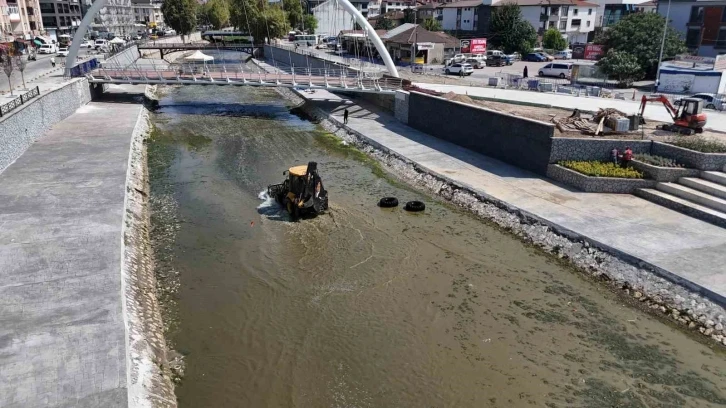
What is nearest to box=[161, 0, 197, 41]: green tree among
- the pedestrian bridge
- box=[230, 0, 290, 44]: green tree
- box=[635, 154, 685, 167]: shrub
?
box=[230, 0, 290, 44]: green tree

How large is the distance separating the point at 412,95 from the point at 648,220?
17.0 metres

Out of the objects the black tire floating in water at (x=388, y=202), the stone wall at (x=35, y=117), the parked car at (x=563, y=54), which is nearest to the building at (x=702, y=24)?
the parked car at (x=563, y=54)

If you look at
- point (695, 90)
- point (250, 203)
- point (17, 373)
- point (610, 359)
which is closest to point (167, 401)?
point (17, 373)

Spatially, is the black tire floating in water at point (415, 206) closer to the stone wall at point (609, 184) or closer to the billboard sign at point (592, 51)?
the stone wall at point (609, 184)

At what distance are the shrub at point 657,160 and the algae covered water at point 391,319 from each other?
727 centimetres

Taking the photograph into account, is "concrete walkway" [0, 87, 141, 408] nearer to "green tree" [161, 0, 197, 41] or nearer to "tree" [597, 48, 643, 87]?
"tree" [597, 48, 643, 87]

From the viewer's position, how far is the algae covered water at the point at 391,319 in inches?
438

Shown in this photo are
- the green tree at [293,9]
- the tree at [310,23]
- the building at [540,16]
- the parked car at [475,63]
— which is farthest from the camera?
the tree at [310,23]

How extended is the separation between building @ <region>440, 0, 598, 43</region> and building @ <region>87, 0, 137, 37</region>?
64.1 meters

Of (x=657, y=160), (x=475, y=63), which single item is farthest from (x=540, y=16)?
(x=657, y=160)

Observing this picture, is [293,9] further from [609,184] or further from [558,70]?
[609,184]

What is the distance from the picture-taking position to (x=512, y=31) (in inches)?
2611

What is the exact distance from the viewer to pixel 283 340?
12648mm

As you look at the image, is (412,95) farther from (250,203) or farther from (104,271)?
(104,271)
